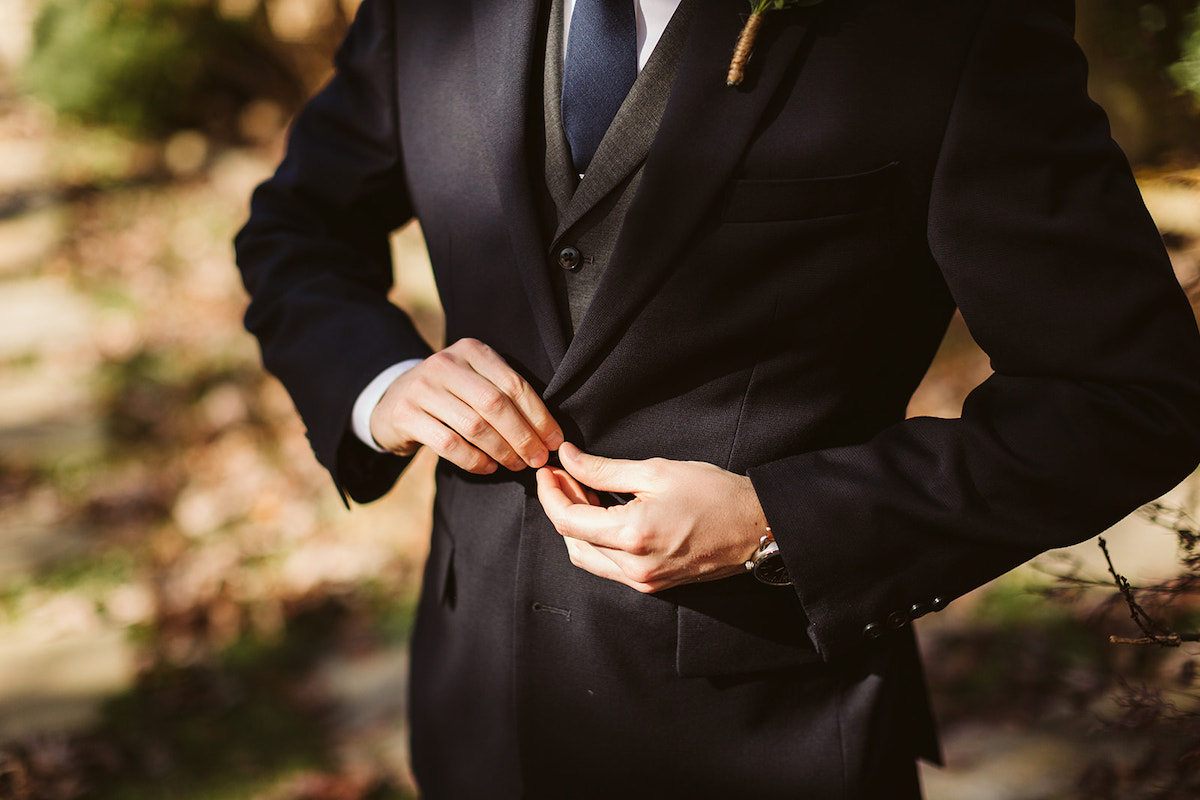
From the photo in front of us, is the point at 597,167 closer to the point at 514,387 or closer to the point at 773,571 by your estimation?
the point at 514,387

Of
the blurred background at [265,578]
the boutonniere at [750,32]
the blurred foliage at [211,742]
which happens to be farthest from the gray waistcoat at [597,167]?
the blurred foliage at [211,742]

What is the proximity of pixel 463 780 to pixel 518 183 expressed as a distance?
114 centimetres

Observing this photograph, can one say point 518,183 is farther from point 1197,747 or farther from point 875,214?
point 1197,747

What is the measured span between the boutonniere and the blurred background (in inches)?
40.5

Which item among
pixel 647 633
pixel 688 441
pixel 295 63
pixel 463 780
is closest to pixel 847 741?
pixel 647 633

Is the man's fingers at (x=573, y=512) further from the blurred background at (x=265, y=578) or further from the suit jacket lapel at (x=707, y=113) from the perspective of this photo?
the blurred background at (x=265, y=578)

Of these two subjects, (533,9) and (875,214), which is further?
(533,9)

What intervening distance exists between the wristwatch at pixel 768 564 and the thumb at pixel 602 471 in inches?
8.1

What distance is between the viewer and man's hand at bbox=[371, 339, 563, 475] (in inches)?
50.3

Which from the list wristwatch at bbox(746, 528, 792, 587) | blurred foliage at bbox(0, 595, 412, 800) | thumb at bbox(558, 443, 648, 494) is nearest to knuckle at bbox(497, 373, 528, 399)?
thumb at bbox(558, 443, 648, 494)

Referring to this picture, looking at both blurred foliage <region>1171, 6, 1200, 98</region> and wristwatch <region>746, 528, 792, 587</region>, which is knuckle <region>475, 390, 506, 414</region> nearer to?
wristwatch <region>746, 528, 792, 587</region>

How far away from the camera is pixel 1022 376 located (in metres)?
1.22

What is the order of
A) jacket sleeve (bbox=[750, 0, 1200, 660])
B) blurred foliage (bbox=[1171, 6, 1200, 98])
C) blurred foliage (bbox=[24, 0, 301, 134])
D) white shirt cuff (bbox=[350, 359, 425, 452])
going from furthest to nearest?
blurred foliage (bbox=[24, 0, 301, 134]), blurred foliage (bbox=[1171, 6, 1200, 98]), white shirt cuff (bbox=[350, 359, 425, 452]), jacket sleeve (bbox=[750, 0, 1200, 660])

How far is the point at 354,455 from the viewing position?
Result: 61.1 inches
